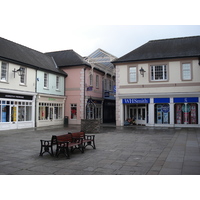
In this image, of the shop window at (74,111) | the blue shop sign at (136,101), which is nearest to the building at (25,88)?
the shop window at (74,111)

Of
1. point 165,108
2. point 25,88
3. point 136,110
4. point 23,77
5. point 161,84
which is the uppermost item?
point 23,77

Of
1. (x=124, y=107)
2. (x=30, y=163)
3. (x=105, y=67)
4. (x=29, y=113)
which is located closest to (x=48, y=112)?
→ (x=29, y=113)

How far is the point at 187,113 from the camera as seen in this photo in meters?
20.6

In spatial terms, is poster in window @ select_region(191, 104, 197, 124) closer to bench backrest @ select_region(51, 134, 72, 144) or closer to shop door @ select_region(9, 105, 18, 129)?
bench backrest @ select_region(51, 134, 72, 144)

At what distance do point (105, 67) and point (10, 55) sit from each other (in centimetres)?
1342

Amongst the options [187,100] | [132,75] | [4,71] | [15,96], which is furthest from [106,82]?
[4,71]

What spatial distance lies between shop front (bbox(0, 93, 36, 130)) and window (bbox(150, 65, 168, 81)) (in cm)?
1177

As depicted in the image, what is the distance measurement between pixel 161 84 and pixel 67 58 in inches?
485

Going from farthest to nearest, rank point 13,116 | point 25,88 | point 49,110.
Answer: point 49,110 < point 25,88 < point 13,116

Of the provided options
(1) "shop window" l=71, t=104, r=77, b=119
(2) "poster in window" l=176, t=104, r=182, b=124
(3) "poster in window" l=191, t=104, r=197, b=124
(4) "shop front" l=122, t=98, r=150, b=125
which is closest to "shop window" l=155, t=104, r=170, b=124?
(2) "poster in window" l=176, t=104, r=182, b=124

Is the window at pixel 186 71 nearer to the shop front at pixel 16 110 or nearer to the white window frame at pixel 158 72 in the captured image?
the white window frame at pixel 158 72

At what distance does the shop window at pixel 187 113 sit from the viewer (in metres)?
20.5

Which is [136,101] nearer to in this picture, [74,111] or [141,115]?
[141,115]
